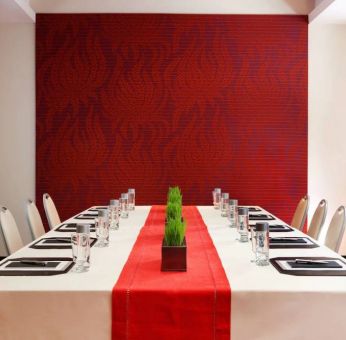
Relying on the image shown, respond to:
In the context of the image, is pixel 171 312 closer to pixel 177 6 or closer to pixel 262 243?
pixel 262 243

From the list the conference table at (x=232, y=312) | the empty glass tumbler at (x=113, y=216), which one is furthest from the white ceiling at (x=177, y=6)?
the conference table at (x=232, y=312)

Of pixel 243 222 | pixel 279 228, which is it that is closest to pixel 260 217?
pixel 279 228

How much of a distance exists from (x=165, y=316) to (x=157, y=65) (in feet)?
19.3

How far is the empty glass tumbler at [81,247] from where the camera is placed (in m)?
2.61

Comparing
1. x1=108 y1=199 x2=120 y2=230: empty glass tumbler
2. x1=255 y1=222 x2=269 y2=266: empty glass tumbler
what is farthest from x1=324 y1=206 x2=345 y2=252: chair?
x1=108 y1=199 x2=120 y2=230: empty glass tumbler

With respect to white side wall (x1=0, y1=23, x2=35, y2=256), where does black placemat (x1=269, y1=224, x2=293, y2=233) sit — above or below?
below

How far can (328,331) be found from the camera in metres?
2.23

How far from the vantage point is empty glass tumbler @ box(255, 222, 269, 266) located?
2746 millimetres

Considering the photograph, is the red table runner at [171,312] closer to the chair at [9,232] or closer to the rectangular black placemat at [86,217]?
the chair at [9,232]

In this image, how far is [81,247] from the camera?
265 centimetres

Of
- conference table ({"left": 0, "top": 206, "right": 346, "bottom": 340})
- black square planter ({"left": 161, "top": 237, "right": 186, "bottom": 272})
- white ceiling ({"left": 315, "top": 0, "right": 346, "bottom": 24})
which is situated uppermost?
white ceiling ({"left": 315, "top": 0, "right": 346, "bottom": 24})

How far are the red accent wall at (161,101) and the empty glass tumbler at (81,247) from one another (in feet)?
16.7

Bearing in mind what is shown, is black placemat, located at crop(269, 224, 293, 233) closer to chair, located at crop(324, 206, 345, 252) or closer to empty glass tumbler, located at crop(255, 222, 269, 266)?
chair, located at crop(324, 206, 345, 252)

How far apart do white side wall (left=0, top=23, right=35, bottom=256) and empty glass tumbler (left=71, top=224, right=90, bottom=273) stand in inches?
210
